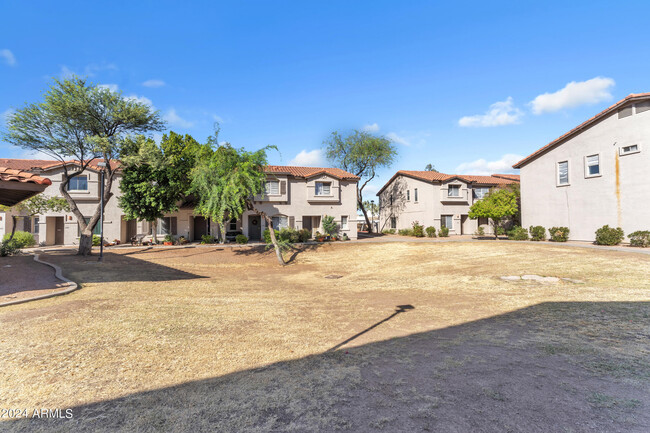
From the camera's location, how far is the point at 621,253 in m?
16.0

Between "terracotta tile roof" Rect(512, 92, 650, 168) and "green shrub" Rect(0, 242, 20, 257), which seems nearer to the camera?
"green shrub" Rect(0, 242, 20, 257)

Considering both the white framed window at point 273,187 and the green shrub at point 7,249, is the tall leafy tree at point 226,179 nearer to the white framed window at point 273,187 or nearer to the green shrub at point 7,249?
the white framed window at point 273,187

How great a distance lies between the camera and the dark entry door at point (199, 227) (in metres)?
31.1

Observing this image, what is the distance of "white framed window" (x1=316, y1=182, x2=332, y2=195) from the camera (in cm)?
3164

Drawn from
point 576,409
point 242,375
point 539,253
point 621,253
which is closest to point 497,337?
point 576,409

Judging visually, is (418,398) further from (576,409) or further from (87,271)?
(87,271)

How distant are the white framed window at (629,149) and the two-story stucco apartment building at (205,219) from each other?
70.1 feet

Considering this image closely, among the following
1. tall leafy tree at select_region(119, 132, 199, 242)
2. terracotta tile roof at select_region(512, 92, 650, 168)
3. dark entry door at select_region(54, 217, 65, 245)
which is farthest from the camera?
dark entry door at select_region(54, 217, 65, 245)

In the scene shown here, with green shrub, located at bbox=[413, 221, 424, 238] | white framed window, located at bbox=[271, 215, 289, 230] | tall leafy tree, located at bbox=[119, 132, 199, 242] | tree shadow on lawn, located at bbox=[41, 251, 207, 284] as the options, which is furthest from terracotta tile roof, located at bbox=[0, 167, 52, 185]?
green shrub, located at bbox=[413, 221, 424, 238]

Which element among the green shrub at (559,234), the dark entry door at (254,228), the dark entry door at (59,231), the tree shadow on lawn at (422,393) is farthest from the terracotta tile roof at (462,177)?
the dark entry door at (59,231)

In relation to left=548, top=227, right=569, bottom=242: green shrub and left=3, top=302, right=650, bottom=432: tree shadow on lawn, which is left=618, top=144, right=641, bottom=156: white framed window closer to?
left=548, top=227, right=569, bottom=242: green shrub

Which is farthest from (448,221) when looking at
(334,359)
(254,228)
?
(334,359)

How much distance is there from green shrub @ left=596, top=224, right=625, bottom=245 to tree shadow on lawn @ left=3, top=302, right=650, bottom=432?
18834 mm

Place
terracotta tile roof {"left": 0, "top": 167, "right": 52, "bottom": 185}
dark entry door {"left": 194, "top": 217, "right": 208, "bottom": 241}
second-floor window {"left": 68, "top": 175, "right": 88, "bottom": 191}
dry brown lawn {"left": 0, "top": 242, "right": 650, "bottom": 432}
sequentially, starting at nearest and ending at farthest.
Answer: dry brown lawn {"left": 0, "top": 242, "right": 650, "bottom": 432} < terracotta tile roof {"left": 0, "top": 167, "right": 52, "bottom": 185} < second-floor window {"left": 68, "top": 175, "right": 88, "bottom": 191} < dark entry door {"left": 194, "top": 217, "right": 208, "bottom": 241}
